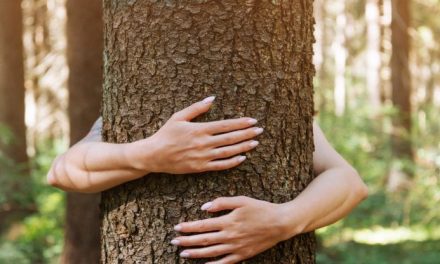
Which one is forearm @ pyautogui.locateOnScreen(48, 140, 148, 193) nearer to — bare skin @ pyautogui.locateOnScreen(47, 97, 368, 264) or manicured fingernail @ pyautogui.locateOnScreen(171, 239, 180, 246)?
bare skin @ pyautogui.locateOnScreen(47, 97, 368, 264)

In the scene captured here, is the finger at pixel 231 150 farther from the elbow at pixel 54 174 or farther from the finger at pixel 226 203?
the elbow at pixel 54 174

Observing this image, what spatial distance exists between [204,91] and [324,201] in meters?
0.62

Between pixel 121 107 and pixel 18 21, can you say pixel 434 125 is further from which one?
pixel 121 107

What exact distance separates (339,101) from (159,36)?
28593 mm

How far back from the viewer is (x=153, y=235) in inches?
96.7

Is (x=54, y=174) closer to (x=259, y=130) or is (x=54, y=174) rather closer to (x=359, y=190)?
(x=259, y=130)

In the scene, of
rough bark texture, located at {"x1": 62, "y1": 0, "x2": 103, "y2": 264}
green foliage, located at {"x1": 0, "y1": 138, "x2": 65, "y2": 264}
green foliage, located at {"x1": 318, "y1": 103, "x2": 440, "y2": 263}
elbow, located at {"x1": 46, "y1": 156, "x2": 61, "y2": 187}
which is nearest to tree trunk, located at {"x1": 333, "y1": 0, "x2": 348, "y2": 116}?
green foliage, located at {"x1": 318, "y1": 103, "x2": 440, "y2": 263}

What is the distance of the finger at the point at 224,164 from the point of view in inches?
92.5

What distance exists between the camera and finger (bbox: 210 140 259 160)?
2.34 m

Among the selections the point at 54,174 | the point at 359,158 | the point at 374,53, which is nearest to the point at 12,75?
the point at 359,158

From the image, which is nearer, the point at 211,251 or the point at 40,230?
the point at 211,251

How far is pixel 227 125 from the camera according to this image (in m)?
2.34

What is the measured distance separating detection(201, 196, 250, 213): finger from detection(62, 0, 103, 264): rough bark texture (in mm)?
4297

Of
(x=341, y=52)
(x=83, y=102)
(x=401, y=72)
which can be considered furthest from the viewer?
(x=341, y=52)
